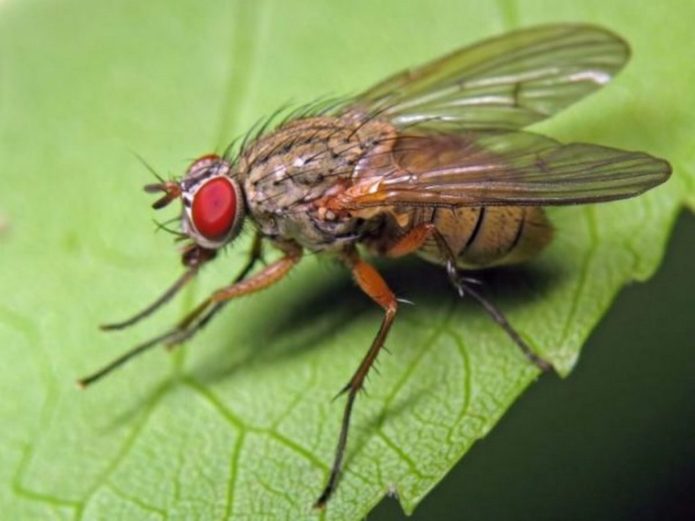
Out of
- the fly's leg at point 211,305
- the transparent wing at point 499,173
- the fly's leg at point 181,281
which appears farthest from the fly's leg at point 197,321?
the transparent wing at point 499,173

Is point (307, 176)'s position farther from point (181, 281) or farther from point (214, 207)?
point (181, 281)

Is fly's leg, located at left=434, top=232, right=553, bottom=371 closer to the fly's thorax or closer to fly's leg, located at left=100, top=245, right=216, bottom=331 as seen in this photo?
the fly's thorax

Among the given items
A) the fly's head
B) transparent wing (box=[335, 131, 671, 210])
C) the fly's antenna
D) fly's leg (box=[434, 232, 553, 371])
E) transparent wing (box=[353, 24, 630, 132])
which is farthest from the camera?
transparent wing (box=[353, 24, 630, 132])

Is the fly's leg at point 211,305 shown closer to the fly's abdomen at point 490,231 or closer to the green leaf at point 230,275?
the green leaf at point 230,275

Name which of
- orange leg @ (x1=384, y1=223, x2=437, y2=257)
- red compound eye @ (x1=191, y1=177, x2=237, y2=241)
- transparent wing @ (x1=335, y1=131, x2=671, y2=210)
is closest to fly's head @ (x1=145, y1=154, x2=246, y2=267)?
red compound eye @ (x1=191, y1=177, x2=237, y2=241)

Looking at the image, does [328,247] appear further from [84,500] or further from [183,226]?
[84,500]

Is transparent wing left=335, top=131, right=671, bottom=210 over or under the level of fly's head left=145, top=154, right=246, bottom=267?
under
